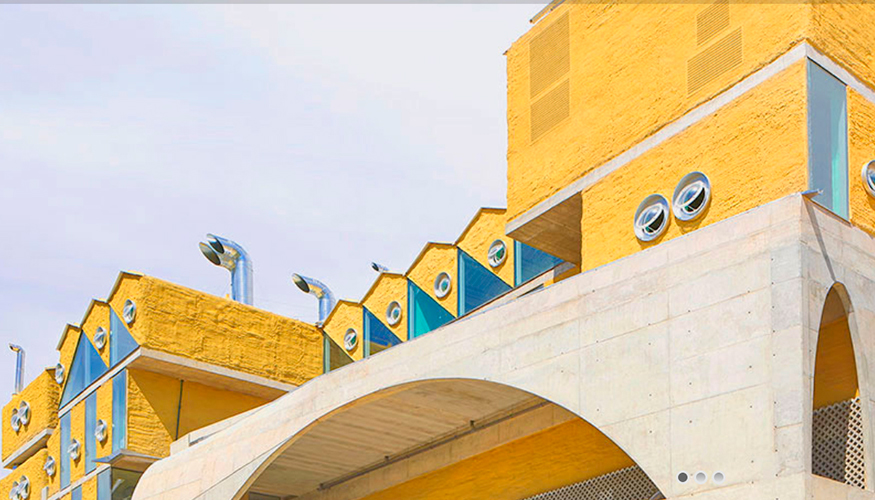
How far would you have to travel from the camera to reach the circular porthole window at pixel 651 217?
Result: 1697 cm

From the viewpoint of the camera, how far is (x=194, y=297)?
1198 inches

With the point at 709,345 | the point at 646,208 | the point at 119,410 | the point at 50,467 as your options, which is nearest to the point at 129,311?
the point at 119,410

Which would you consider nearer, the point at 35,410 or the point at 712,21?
the point at 712,21

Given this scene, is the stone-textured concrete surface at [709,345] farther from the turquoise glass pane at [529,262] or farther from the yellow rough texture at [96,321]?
the yellow rough texture at [96,321]

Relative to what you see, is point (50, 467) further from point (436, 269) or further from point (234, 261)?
point (436, 269)

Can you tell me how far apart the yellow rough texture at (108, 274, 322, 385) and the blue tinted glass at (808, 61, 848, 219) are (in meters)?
17.9

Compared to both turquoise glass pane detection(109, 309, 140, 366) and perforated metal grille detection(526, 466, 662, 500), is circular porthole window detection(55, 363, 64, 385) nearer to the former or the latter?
turquoise glass pane detection(109, 309, 140, 366)

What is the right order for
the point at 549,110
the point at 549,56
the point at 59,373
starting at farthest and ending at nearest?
the point at 59,373 → the point at 549,56 → the point at 549,110

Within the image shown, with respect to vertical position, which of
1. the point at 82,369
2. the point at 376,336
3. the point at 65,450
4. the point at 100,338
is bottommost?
the point at 65,450

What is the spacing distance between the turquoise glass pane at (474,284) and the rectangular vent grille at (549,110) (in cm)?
523

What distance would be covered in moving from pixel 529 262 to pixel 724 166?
24.3 feet

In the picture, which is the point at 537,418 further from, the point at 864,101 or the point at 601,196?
the point at 864,101

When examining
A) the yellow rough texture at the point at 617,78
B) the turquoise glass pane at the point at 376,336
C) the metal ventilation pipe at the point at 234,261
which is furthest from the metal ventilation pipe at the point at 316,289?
the yellow rough texture at the point at 617,78

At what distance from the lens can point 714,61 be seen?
16703mm
